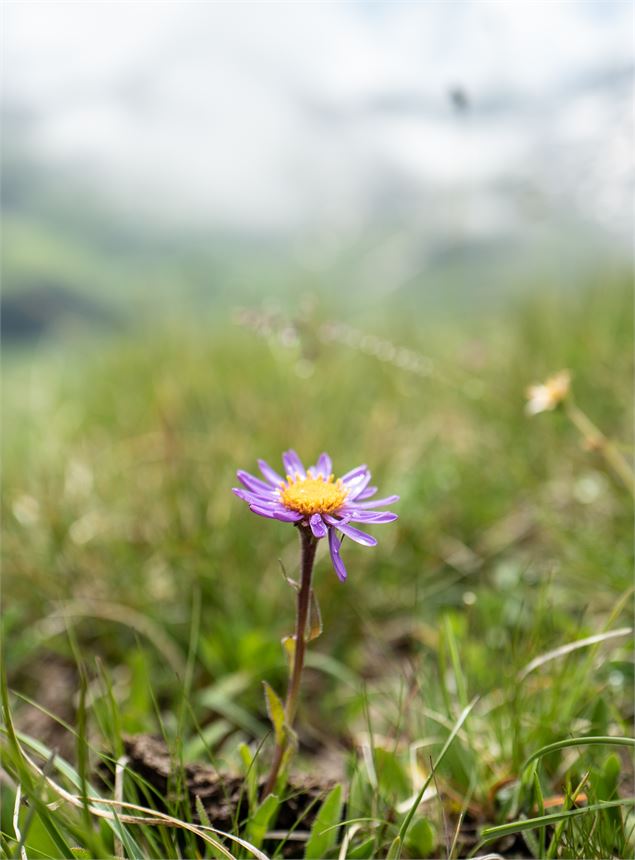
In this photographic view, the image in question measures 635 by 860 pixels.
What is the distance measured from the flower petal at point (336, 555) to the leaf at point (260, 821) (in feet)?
1.16

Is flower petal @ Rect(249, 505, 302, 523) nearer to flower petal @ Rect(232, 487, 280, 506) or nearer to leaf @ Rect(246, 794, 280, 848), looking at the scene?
flower petal @ Rect(232, 487, 280, 506)

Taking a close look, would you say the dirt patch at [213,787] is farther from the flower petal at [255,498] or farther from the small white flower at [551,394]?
the small white flower at [551,394]

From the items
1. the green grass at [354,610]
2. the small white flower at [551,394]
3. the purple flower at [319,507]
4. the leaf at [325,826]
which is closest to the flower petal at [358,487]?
the purple flower at [319,507]

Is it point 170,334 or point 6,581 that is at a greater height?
point 6,581

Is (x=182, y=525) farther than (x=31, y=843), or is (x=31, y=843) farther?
(x=182, y=525)

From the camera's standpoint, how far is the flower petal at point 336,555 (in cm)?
94

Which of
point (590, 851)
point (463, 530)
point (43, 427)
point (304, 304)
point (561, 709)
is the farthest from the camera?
point (43, 427)

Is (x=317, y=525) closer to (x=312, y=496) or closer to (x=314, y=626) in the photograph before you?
(x=312, y=496)

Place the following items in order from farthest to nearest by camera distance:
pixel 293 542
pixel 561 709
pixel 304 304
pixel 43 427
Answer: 1. pixel 43 427
2. pixel 293 542
3. pixel 304 304
4. pixel 561 709

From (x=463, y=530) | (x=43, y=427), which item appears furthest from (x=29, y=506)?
(x=463, y=530)

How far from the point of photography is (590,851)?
3.28ft

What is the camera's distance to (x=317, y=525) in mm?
978

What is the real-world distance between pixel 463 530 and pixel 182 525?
859 millimetres

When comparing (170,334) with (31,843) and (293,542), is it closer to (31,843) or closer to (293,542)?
(293,542)
